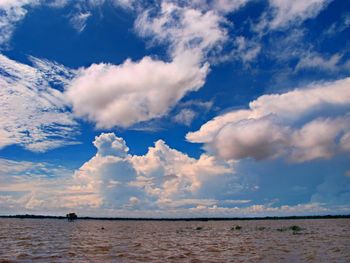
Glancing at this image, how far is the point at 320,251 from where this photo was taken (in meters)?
38.4

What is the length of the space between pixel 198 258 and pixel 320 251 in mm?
13907

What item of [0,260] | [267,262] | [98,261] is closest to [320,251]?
[267,262]

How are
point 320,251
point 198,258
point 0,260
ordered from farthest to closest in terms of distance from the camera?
1. point 320,251
2. point 198,258
3. point 0,260

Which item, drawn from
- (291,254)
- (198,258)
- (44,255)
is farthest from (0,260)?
(291,254)

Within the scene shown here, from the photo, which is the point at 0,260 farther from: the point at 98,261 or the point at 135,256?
the point at 135,256

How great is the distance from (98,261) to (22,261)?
20.7 feet

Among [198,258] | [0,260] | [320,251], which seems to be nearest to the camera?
[0,260]

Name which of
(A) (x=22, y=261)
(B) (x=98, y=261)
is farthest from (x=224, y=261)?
(A) (x=22, y=261)

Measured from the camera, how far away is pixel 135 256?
35344 mm

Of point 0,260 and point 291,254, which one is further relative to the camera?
point 291,254

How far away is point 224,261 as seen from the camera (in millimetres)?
31672

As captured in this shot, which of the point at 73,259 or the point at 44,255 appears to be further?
the point at 44,255

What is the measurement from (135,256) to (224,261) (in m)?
8.98

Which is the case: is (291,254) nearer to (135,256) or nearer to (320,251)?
(320,251)
